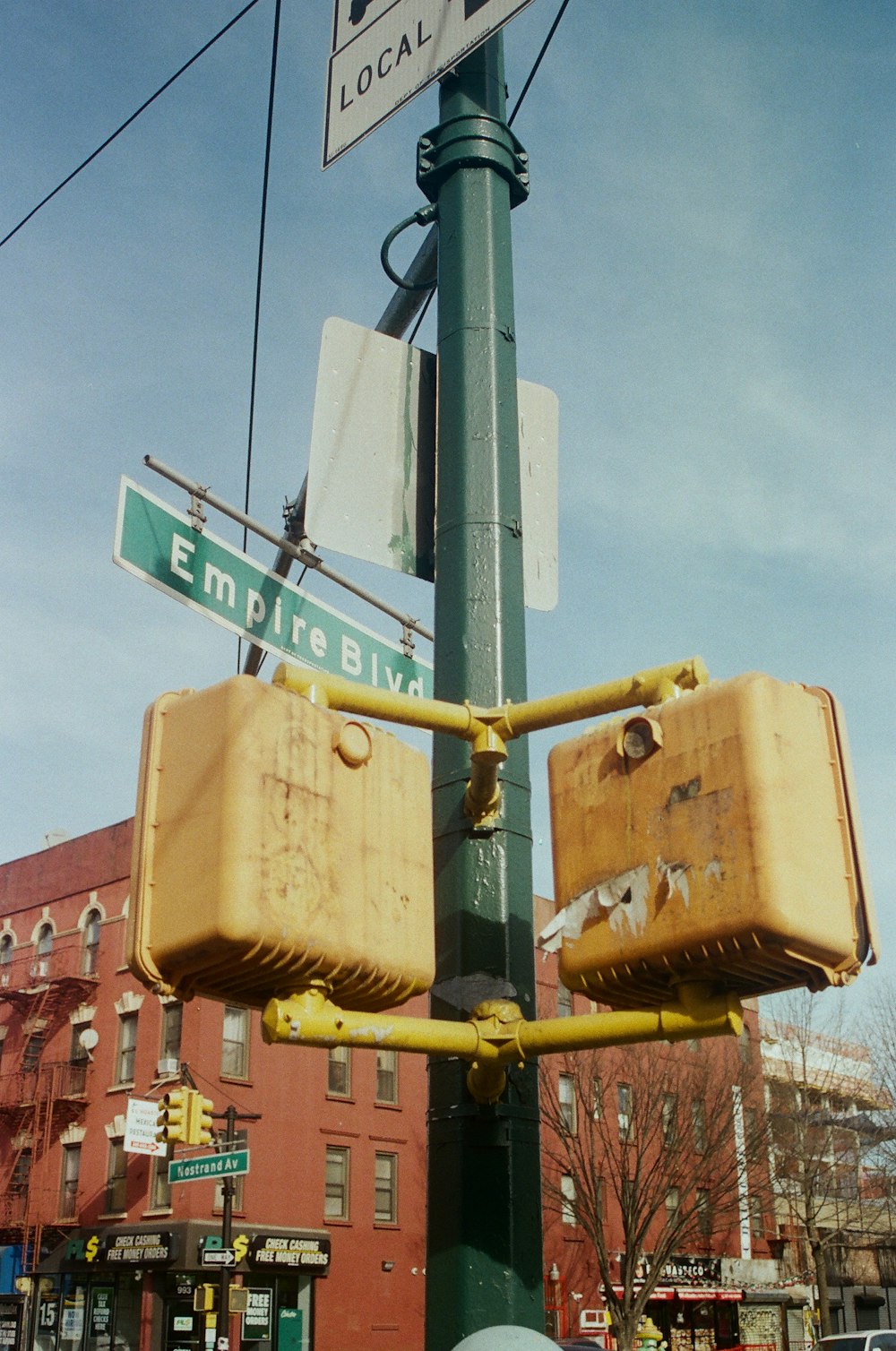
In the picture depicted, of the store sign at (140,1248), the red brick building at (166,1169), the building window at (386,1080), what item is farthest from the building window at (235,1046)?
the building window at (386,1080)

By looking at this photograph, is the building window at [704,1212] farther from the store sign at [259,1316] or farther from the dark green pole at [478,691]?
the dark green pole at [478,691]

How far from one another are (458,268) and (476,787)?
153cm

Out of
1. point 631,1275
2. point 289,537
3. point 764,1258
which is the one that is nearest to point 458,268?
point 289,537

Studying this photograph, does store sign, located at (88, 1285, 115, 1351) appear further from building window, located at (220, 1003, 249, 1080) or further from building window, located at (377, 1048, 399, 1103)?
building window, located at (377, 1048, 399, 1103)

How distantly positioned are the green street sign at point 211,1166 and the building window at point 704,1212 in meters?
15.6

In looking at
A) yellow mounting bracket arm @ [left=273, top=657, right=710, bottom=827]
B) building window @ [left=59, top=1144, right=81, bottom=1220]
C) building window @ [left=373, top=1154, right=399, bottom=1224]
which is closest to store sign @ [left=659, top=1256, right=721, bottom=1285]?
building window @ [left=373, top=1154, right=399, bottom=1224]

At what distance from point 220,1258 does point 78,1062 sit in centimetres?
1101

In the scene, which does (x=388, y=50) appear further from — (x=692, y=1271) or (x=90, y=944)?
(x=692, y=1271)

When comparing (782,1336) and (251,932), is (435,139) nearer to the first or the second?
(251,932)

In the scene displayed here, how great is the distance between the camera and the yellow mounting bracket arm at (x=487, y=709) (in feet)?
8.19

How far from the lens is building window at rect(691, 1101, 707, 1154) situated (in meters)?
33.0

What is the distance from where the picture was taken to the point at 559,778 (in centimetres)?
249

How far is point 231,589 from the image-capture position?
441cm

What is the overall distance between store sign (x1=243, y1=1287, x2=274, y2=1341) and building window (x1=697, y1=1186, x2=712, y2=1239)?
10235 millimetres
